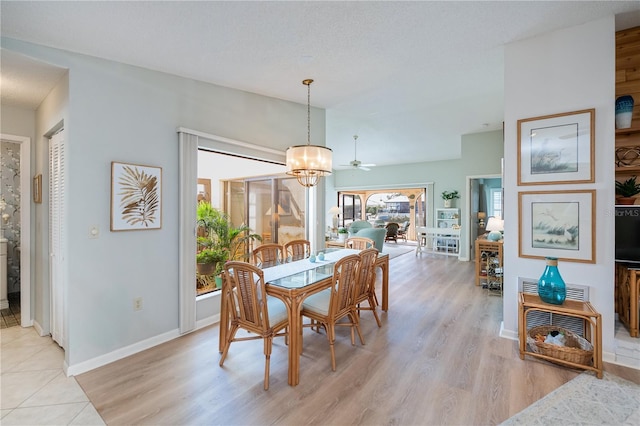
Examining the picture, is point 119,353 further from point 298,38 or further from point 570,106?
point 570,106

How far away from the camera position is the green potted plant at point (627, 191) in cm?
273

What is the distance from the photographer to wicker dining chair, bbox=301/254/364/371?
245cm

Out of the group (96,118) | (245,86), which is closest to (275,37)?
(245,86)

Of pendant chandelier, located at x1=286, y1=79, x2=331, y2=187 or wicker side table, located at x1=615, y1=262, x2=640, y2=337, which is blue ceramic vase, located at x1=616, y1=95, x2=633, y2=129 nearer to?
wicker side table, located at x1=615, y1=262, x2=640, y2=337

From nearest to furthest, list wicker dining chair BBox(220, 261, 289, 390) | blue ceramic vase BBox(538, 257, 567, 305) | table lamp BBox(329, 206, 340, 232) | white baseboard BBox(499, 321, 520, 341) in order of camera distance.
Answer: wicker dining chair BBox(220, 261, 289, 390) < blue ceramic vase BBox(538, 257, 567, 305) < white baseboard BBox(499, 321, 520, 341) < table lamp BBox(329, 206, 340, 232)

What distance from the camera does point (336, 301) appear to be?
2.53 m

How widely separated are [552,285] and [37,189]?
5.35 meters

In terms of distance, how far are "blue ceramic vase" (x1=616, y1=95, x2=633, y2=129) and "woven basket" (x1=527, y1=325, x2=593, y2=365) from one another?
6.46ft

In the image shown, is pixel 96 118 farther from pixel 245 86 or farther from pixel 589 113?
pixel 589 113

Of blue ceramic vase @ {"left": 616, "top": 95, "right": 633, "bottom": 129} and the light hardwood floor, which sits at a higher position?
blue ceramic vase @ {"left": 616, "top": 95, "right": 633, "bottom": 129}

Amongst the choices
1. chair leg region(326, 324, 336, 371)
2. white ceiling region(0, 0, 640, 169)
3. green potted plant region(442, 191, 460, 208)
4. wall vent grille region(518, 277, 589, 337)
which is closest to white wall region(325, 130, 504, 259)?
green potted plant region(442, 191, 460, 208)

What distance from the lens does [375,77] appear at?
3375 millimetres

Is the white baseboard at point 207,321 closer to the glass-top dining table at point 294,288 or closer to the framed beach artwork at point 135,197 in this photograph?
the glass-top dining table at point 294,288

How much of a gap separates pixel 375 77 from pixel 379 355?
3.03 m
